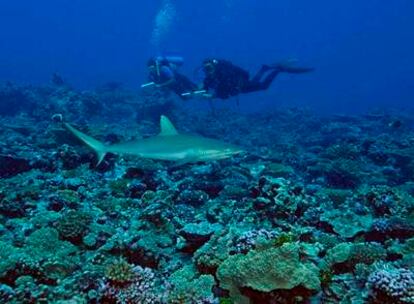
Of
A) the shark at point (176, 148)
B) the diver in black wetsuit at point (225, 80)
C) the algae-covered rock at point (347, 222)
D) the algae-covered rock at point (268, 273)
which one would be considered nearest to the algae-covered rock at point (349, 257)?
the algae-covered rock at point (268, 273)

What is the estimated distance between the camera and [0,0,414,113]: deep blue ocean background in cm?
9644

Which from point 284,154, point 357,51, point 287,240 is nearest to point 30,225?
point 287,240

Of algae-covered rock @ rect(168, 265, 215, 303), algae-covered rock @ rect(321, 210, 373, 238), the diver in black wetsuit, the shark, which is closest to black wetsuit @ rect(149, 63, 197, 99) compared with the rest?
the diver in black wetsuit

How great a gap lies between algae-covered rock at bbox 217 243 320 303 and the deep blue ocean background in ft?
217

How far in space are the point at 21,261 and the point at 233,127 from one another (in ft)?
58.8

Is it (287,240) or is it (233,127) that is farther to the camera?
(233,127)

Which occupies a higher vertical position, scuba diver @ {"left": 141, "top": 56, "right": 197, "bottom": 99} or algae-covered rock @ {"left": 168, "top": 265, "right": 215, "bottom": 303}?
scuba diver @ {"left": 141, "top": 56, "right": 197, "bottom": 99}

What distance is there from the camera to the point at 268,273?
449 centimetres

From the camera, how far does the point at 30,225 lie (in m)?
6.41

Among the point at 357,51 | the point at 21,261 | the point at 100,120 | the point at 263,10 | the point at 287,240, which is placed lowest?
the point at 287,240

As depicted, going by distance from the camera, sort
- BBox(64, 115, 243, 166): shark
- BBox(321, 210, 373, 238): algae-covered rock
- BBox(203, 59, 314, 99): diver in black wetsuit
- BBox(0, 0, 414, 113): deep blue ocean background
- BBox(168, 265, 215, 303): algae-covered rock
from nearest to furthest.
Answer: BBox(168, 265, 215, 303): algae-covered rock, BBox(321, 210, 373, 238): algae-covered rock, BBox(64, 115, 243, 166): shark, BBox(203, 59, 314, 99): diver in black wetsuit, BBox(0, 0, 414, 113): deep blue ocean background

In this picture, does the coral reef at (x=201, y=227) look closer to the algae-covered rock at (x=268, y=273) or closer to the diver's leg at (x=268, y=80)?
the algae-covered rock at (x=268, y=273)

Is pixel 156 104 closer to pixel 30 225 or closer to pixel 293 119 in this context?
pixel 293 119

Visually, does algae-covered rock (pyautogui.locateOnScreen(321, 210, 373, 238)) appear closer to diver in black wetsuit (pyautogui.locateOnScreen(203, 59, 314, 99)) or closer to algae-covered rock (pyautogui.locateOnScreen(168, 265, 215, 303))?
algae-covered rock (pyautogui.locateOnScreen(168, 265, 215, 303))
